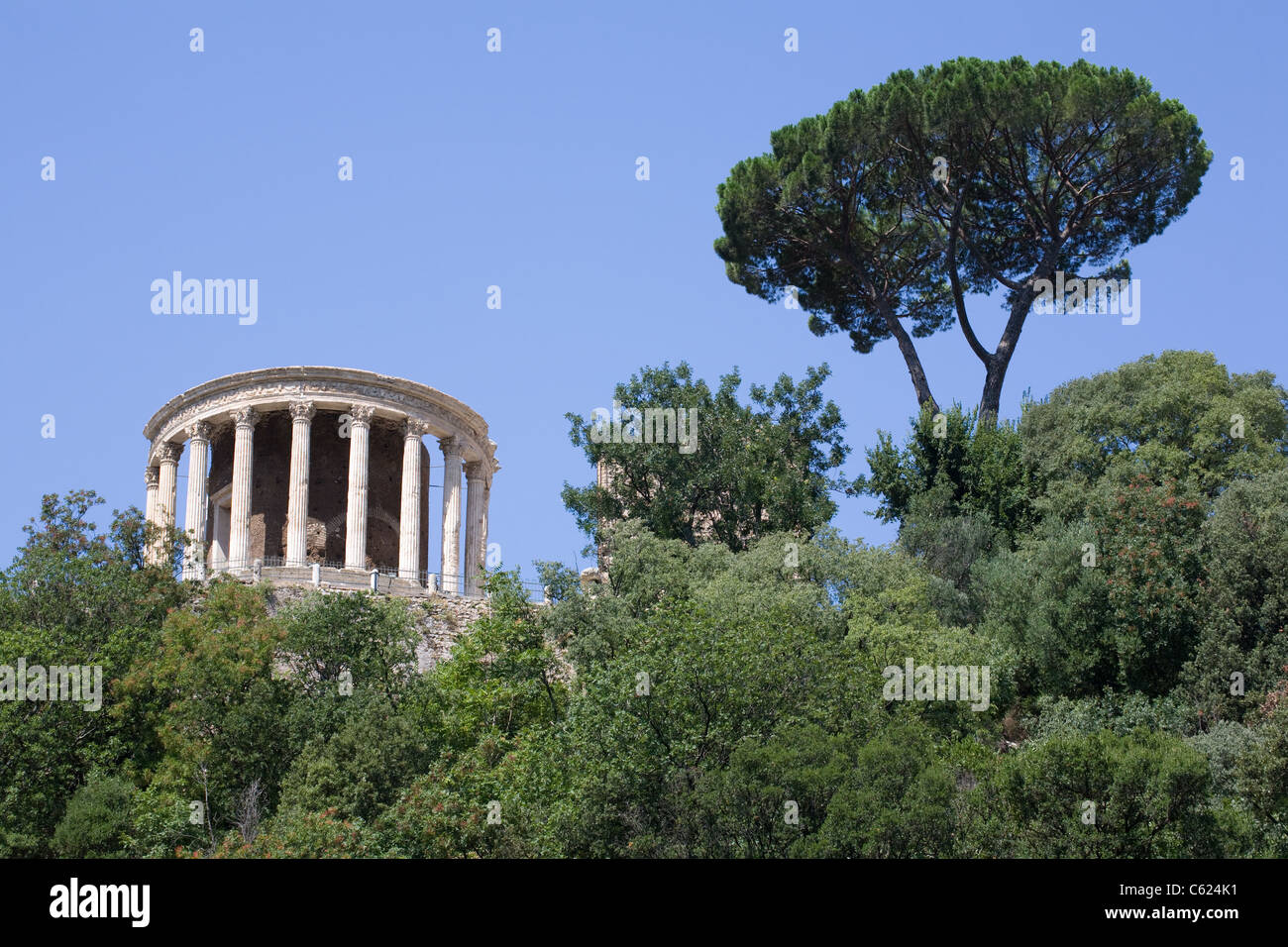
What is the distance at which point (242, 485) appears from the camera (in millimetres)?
49406

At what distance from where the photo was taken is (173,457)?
51969 millimetres

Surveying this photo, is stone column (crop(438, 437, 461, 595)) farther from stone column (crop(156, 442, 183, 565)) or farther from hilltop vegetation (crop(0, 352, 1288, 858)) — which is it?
hilltop vegetation (crop(0, 352, 1288, 858))

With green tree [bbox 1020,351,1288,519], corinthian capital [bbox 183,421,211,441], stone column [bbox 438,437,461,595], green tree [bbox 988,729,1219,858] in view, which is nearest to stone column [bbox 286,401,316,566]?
corinthian capital [bbox 183,421,211,441]

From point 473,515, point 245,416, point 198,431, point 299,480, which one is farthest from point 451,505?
point 198,431

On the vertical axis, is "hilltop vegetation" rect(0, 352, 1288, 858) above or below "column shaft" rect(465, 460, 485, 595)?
below

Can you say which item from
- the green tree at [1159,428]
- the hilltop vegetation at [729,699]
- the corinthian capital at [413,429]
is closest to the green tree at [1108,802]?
the hilltop vegetation at [729,699]

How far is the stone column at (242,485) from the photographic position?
4934cm

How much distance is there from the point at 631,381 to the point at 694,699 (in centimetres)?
1878

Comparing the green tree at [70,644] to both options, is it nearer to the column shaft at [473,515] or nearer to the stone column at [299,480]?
the stone column at [299,480]

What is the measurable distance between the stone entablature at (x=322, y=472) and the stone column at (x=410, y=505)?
39 mm

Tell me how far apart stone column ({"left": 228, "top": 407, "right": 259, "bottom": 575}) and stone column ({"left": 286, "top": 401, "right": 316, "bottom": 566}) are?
1.17 meters

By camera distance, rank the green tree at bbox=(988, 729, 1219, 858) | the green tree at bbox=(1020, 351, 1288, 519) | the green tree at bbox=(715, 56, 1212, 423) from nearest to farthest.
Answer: the green tree at bbox=(988, 729, 1219, 858), the green tree at bbox=(1020, 351, 1288, 519), the green tree at bbox=(715, 56, 1212, 423)

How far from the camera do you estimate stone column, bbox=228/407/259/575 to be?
49.3 meters

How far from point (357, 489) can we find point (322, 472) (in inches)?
119
